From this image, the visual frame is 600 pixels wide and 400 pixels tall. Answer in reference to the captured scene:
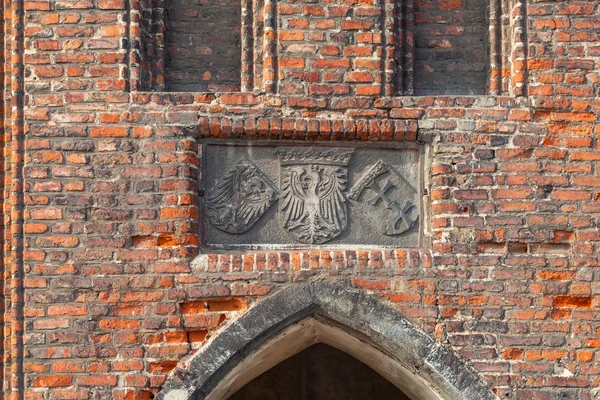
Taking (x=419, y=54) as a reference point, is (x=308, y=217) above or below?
below

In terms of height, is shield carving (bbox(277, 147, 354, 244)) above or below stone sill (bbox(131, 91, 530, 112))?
below

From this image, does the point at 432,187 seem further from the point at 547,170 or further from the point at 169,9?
the point at 169,9

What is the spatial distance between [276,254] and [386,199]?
0.76 m

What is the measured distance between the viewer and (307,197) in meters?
6.01

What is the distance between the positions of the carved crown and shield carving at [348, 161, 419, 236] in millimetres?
178

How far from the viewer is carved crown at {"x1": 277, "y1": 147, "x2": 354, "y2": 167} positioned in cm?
606

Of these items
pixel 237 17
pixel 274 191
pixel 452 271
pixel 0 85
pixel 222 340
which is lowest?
pixel 222 340

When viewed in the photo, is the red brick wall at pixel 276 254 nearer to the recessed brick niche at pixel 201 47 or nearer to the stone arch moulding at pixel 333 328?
the stone arch moulding at pixel 333 328

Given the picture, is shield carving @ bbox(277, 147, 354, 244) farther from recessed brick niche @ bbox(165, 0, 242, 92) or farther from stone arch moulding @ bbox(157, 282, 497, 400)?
recessed brick niche @ bbox(165, 0, 242, 92)

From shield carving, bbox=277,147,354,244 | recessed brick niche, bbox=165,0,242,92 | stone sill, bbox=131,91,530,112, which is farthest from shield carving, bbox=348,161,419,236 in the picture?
recessed brick niche, bbox=165,0,242,92

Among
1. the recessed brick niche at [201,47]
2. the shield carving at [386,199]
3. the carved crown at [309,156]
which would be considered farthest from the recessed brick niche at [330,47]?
the shield carving at [386,199]

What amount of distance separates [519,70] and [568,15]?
0.47m

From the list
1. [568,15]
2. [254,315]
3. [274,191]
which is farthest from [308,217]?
[568,15]

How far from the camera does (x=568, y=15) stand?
617 cm
